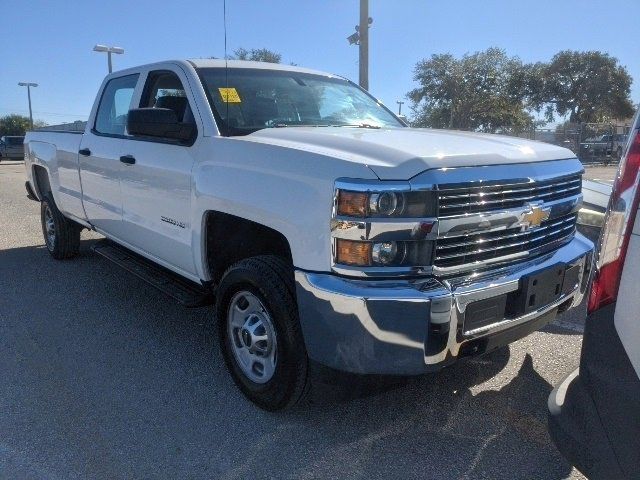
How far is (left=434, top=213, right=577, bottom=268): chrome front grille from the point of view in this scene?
254 cm

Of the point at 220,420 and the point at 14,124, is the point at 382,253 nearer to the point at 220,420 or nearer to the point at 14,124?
the point at 220,420

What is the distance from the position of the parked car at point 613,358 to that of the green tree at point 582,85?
38.9 meters

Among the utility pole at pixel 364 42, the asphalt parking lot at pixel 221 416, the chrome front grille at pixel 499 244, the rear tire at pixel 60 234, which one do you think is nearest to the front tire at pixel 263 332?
the asphalt parking lot at pixel 221 416

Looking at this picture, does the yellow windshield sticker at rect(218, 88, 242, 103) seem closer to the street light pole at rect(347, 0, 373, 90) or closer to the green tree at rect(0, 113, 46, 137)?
the street light pole at rect(347, 0, 373, 90)

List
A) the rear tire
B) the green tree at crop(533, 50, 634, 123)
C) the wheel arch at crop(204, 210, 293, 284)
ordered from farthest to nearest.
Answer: the green tree at crop(533, 50, 634, 123) → the rear tire → the wheel arch at crop(204, 210, 293, 284)

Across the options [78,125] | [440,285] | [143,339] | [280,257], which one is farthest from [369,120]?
[78,125]

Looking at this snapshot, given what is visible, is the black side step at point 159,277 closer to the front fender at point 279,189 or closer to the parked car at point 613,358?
the front fender at point 279,189

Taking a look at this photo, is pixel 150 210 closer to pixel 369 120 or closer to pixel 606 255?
pixel 369 120

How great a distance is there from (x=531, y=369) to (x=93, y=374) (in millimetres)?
2791

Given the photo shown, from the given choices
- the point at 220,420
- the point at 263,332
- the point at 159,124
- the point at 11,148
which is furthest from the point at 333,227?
the point at 11,148

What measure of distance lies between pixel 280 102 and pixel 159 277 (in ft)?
4.99

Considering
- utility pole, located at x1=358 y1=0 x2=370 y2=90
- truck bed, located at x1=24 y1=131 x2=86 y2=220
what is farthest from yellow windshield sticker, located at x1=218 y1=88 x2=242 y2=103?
utility pole, located at x1=358 y1=0 x2=370 y2=90

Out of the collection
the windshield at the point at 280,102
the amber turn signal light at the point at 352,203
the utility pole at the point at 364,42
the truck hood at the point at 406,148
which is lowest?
the amber turn signal light at the point at 352,203

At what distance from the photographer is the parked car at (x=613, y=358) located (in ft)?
5.61
